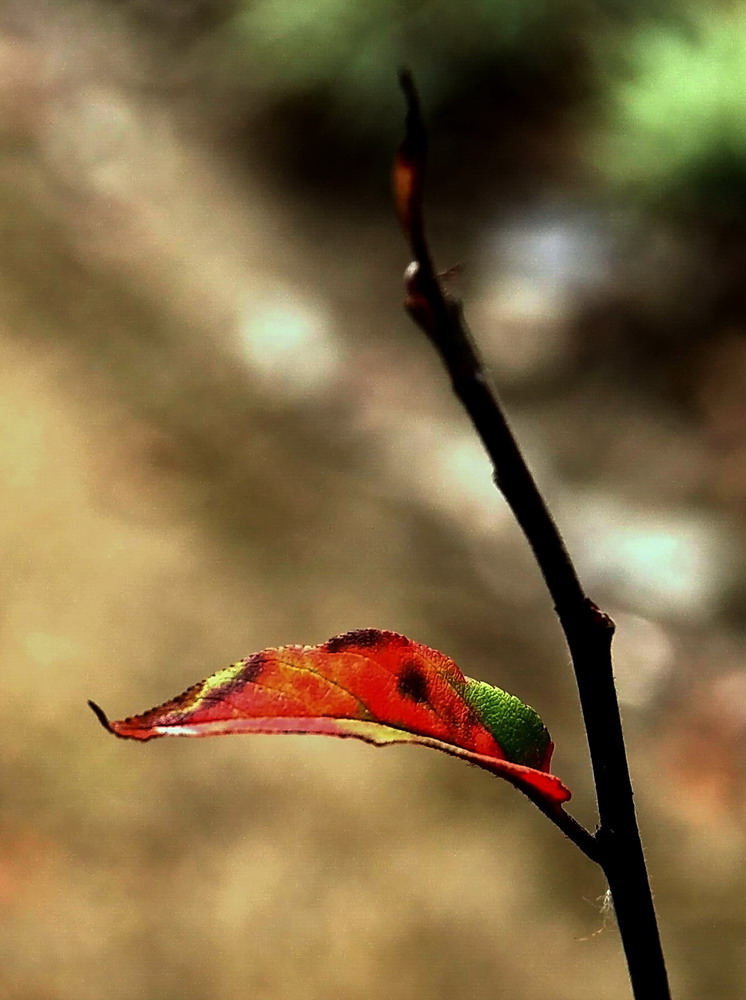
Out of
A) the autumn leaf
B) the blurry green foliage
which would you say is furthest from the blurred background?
the autumn leaf

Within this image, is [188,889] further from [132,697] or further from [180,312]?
[180,312]

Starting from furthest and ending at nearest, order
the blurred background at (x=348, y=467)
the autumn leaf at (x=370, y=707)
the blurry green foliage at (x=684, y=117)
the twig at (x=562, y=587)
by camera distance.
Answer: the blurry green foliage at (x=684, y=117), the blurred background at (x=348, y=467), the autumn leaf at (x=370, y=707), the twig at (x=562, y=587)

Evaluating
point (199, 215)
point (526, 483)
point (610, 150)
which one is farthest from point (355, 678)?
point (610, 150)

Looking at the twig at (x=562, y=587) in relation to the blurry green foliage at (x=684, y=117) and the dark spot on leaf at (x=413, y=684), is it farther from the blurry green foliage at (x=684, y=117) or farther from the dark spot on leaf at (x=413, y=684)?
the blurry green foliage at (x=684, y=117)

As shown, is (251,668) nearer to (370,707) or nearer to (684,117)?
(370,707)

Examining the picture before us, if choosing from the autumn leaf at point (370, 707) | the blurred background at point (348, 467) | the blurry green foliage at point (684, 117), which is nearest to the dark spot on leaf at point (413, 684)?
the autumn leaf at point (370, 707)

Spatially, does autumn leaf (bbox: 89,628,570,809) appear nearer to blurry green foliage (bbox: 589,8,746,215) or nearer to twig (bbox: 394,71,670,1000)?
twig (bbox: 394,71,670,1000)

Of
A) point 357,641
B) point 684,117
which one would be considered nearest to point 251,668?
point 357,641

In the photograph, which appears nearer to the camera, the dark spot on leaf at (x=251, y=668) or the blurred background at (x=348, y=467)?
the dark spot on leaf at (x=251, y=668)
